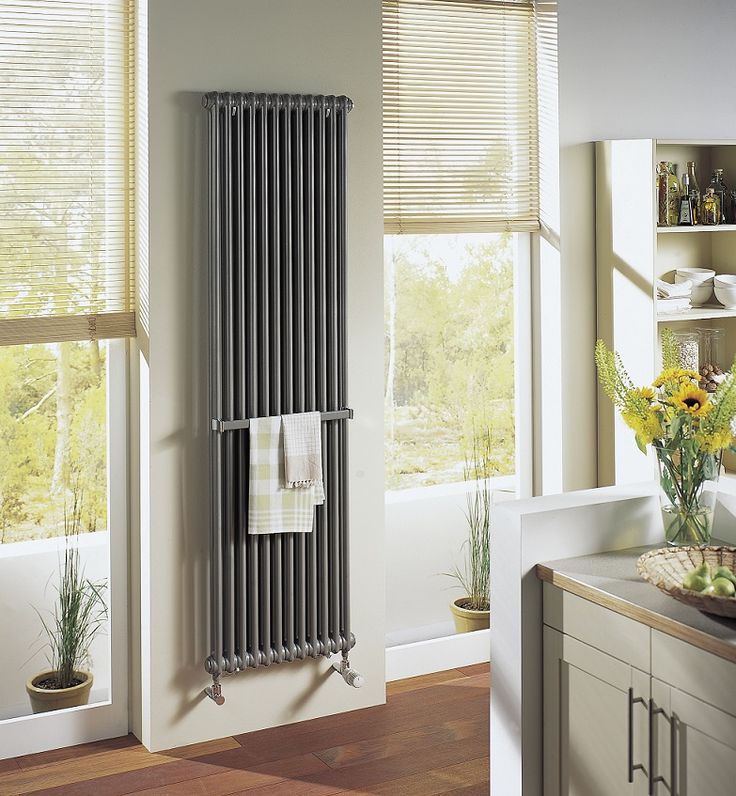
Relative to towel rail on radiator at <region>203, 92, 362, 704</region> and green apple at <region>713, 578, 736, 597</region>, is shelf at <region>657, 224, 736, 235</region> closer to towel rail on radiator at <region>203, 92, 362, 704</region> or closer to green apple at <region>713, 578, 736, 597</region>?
towel rail on radiator at <region>203, 92, 362, 704</region>

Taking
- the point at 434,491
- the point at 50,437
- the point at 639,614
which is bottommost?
the point at 639,614

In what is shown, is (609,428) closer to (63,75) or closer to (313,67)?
(313,67)

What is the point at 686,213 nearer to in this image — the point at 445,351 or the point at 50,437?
the point at 445,351

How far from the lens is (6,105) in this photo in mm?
3207

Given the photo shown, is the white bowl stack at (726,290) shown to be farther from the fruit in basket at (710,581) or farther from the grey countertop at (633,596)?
the fruit in basket at (710,581)

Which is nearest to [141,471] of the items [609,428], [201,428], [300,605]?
[201,428]

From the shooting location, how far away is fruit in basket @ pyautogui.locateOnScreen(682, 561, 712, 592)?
2.25m

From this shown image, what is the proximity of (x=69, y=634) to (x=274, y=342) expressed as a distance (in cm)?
118

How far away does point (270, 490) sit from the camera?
133 inches

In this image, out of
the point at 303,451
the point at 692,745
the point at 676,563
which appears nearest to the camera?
the point at 692,745

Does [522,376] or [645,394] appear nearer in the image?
[645,394]

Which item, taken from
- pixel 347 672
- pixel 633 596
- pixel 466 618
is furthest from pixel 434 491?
pixel 633 596

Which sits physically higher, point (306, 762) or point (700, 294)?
point (700, 294)

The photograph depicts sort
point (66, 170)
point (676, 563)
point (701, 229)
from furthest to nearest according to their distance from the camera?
point (701, 229) → point (66, 170) → point (676, 563)
